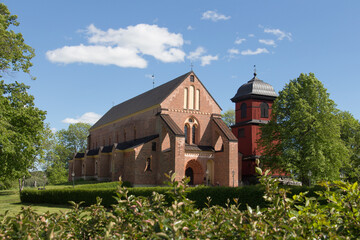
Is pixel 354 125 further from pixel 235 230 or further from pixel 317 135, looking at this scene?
pixel 235 230

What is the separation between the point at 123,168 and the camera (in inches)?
1618

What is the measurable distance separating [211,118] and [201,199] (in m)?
19.0

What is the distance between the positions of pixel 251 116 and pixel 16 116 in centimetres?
2609

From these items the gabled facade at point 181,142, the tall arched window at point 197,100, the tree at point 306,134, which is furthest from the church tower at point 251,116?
the tree at point 306,134

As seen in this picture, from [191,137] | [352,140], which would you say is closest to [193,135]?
[191,137]

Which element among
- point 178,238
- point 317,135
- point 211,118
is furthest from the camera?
point 211,118

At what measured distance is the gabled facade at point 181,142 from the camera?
118 feet

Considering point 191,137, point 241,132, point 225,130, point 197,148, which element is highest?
point 241,132

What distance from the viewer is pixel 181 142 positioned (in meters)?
34.9

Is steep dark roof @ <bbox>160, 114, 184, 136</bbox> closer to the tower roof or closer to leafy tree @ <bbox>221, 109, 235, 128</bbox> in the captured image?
the tower roof

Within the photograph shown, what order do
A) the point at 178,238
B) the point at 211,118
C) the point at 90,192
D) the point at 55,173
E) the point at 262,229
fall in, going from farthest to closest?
the point at 55,173 → the point at 211,118 → the point at 90,192 → the point at 262,229 → the point at 178,238

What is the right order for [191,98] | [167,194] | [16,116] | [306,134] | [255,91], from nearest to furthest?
[167,194] → [16,116] → [306,134] → [191,98] → [255,91]

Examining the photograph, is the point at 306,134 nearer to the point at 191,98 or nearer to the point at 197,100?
the point at 197,100

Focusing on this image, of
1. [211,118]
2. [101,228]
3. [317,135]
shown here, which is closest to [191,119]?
[211,118]
